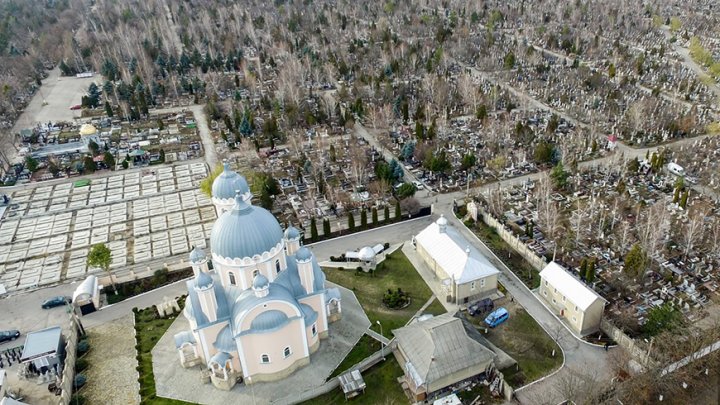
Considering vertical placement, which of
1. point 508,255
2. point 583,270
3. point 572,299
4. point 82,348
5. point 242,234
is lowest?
point 508,255

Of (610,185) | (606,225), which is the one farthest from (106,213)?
(610,185)

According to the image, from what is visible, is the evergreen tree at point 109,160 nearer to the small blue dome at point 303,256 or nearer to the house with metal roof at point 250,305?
the house with metal roof at point 250,305

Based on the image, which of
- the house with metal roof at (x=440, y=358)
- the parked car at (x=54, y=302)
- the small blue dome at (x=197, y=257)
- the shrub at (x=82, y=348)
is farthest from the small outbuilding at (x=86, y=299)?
the house with metal roof at (x=440, y=358)

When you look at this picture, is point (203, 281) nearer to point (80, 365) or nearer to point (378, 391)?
point (80, 365)

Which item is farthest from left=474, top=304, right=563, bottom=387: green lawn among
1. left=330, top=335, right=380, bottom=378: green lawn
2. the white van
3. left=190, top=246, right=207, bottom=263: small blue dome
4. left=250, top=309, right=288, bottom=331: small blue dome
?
the white van

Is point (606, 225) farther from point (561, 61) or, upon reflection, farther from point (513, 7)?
point (513, 7)

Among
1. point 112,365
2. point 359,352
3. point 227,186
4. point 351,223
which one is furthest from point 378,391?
point 351,223
